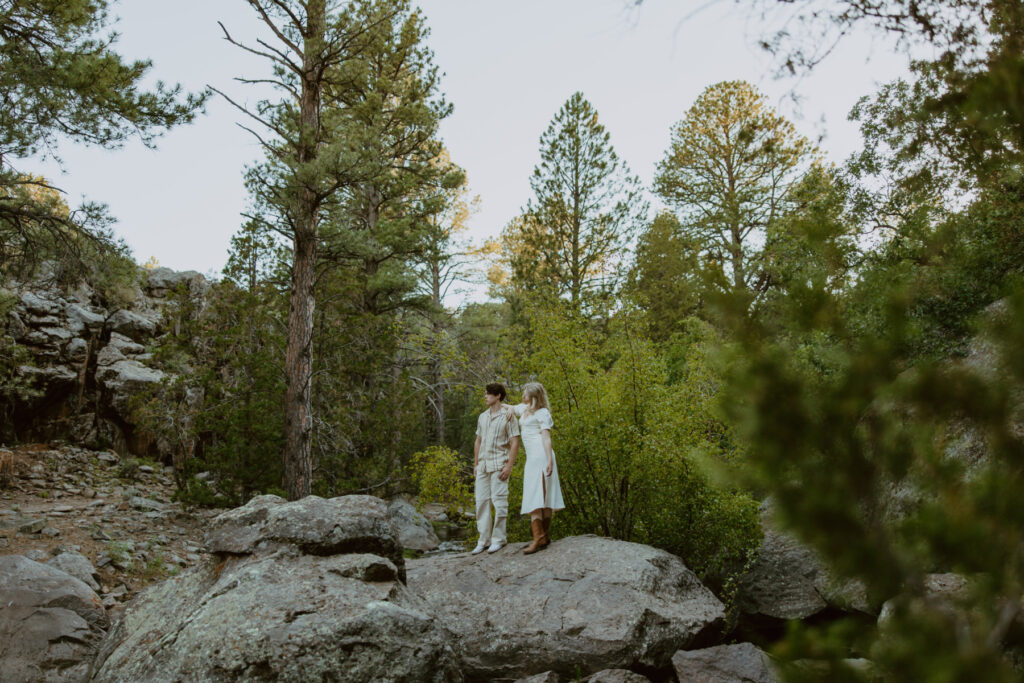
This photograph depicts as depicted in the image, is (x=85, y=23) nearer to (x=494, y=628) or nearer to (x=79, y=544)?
(x=79, y=544)

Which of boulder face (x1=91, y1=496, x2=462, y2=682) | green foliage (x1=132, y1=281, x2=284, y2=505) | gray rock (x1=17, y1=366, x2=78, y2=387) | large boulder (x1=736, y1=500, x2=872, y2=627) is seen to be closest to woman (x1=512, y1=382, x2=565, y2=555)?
boulder face (x1=91, y1=496, x2=462, y2=682)

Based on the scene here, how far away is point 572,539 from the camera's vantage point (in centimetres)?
727

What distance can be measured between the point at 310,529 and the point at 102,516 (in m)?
7.78

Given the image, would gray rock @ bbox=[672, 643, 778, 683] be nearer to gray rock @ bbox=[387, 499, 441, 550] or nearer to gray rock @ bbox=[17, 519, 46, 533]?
gray rock @ bbox=[387, 499, 441, 550]

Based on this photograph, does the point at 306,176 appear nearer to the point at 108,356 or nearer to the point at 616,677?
the point at 616,677

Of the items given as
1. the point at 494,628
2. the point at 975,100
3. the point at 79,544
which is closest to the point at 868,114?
the point at 494,628

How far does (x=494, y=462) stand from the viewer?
7629mm

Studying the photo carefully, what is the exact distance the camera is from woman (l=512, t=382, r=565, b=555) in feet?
23.3

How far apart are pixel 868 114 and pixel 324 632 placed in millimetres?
16153

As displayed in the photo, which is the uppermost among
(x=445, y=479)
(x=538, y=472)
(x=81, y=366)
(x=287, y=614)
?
(x=81, y=366)

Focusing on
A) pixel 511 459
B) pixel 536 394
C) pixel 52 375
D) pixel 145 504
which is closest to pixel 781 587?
pixel 511 459

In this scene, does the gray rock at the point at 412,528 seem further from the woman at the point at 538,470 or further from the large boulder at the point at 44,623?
the large boulder at the point at 44,623

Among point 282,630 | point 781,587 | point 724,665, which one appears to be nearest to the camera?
point 282,630

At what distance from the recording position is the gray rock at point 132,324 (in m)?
18.2
